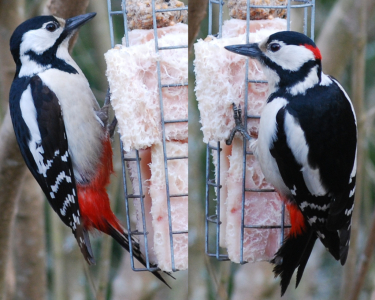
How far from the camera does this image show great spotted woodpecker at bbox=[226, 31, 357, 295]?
3.57 ft

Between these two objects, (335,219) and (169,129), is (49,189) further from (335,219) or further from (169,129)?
(335,219)

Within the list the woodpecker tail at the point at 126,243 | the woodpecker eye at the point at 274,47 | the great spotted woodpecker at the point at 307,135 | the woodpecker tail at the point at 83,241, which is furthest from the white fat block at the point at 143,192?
the woodpecker eye at the point at 274,47

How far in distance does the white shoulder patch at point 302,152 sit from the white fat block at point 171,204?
0.96ft

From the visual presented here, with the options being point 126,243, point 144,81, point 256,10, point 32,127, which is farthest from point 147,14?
point 126,243

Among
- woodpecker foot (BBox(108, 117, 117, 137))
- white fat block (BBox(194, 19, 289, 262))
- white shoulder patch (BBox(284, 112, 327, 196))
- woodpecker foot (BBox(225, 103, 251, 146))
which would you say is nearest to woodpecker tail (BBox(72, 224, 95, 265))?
woodpecker foot (BBox(108, 117, 117, 137))

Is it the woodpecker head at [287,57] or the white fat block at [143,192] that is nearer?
the woodpecker head at [287,57]

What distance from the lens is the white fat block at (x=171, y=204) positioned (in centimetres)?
122

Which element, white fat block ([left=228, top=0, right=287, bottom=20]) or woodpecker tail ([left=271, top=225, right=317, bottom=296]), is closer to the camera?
white fat block ([left=228, top=0, right=287, bottom=20])

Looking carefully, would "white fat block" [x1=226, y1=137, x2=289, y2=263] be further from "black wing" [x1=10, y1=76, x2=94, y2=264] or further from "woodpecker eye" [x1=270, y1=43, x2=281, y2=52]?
"black wing" [x1=10, y1=76, x2=94, y2=264]

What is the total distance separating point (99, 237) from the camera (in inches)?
51.3

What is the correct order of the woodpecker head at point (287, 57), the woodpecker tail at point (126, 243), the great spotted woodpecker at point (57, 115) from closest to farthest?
the woodpecker head at point (287, 57) → the great spotted woodpecker at point (57, 115) → the woodpecker tail at point (126, 243)

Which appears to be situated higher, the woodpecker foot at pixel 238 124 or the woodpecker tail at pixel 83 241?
the woodpecker foot at pixel 238 124

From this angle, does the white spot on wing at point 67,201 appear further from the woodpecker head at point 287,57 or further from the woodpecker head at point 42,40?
the woodpecker head at point 287,57

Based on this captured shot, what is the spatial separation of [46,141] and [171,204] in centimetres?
37
